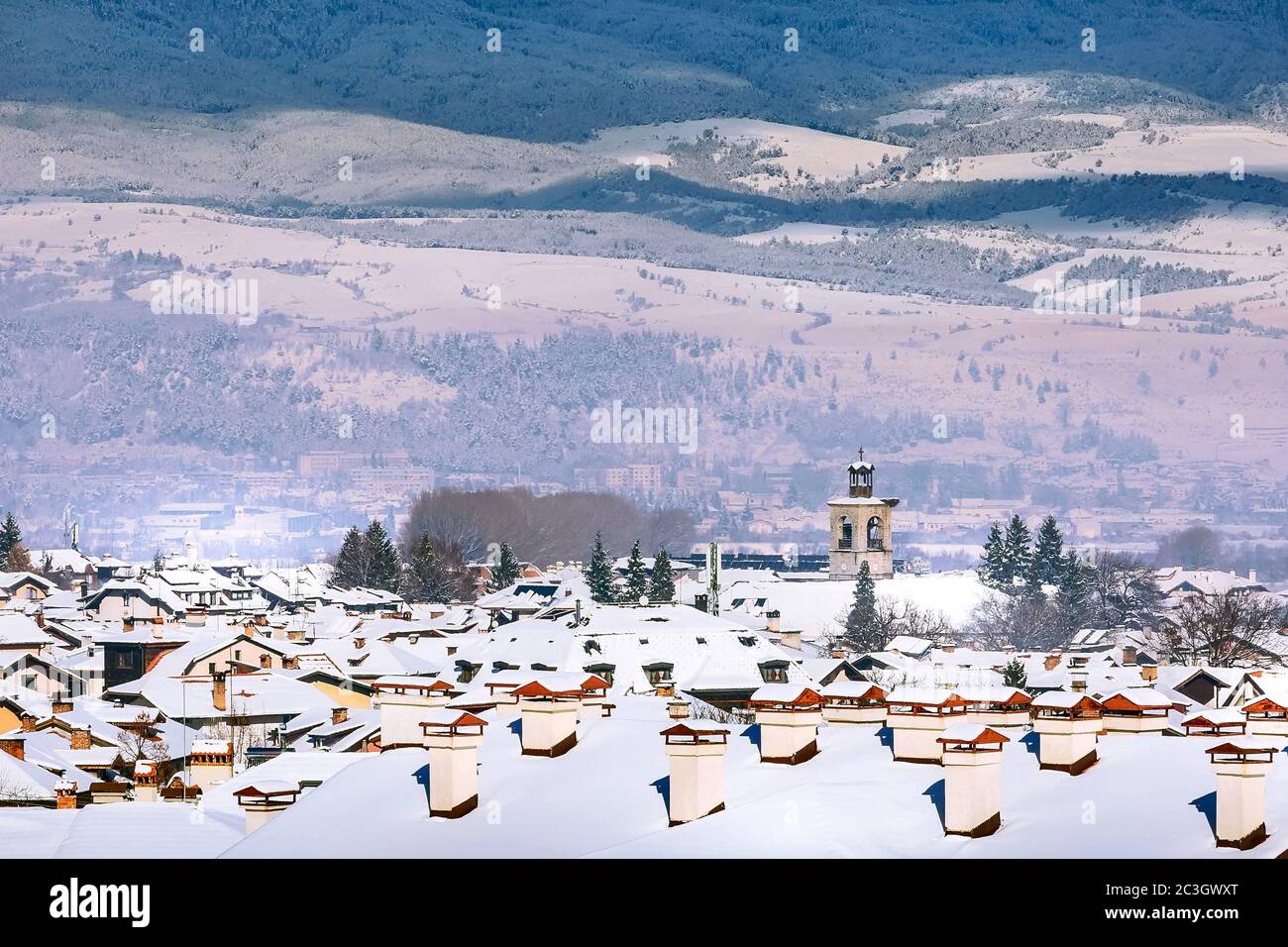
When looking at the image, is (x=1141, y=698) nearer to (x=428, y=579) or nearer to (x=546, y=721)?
(x=546, y=721)

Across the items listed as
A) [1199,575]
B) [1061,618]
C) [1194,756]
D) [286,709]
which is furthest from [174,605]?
[1194,756]

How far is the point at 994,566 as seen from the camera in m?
165

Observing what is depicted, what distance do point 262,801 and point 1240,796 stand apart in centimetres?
1236

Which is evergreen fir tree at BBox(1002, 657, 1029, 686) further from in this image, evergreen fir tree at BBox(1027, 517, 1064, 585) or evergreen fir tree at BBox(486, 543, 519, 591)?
evergreen fir tree at BBox(1027, 517, 1064, 585)

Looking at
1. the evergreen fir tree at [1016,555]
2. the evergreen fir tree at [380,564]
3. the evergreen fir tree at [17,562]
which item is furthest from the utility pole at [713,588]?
the evergreen fir tree at [17,562]

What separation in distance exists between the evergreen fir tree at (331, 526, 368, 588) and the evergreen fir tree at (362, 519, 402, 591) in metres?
0.63

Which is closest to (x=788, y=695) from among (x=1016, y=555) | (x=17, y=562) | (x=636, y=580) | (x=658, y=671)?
(x=658, y=671)

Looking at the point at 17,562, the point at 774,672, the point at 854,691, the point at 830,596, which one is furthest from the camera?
the point at 17,562

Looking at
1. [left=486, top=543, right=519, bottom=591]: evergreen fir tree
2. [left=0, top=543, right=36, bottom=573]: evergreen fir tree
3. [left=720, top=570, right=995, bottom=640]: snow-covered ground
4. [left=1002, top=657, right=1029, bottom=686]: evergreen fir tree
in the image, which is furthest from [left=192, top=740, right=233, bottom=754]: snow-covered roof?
[left=0, top=543, right=36, bottom=573]: evergreen fir tree

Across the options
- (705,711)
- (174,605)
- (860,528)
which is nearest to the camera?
(705,711)

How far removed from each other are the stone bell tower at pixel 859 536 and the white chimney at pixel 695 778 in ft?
427

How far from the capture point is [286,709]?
209 feet
